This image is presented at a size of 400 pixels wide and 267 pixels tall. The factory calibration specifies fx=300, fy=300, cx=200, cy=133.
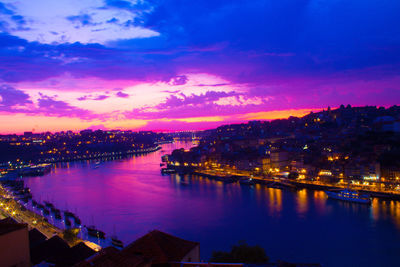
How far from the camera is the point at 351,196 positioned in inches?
304

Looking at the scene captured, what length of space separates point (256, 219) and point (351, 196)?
286 centimetres

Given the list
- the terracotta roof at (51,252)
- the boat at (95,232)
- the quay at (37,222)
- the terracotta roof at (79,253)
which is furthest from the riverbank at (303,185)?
the terracotta roof at (51,252)

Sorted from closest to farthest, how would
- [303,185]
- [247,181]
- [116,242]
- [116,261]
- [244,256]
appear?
[116,261] < [244,256] < [116,242] < [303,185] < [247,181]

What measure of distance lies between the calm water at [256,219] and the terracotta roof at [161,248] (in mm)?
2495

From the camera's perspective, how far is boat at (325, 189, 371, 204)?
24.5 feet

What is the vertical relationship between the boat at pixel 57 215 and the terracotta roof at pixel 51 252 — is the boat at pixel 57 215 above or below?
below

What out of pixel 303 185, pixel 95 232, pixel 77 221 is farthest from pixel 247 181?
pixel 95 232

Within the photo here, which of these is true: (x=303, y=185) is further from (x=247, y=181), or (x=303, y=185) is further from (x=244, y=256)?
(x=244, y=256)

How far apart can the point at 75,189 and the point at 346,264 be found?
959 cm

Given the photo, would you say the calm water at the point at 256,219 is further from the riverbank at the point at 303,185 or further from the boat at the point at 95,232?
the riverbank at the point at 303,185

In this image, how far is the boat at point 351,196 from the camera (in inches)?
294

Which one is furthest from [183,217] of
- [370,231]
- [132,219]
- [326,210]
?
[370,231]

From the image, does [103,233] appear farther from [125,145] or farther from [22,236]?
[125,145]

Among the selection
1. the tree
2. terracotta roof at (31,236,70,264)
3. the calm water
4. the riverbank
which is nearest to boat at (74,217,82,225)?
the calm water
